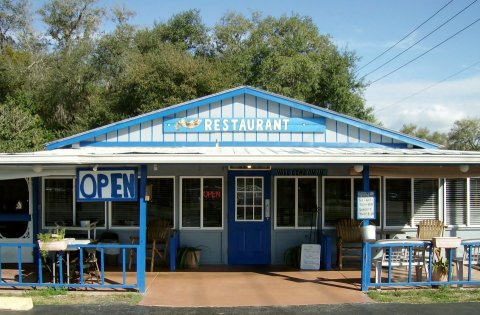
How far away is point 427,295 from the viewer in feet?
27.6

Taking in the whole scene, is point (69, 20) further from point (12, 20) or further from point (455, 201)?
point (455, 201)

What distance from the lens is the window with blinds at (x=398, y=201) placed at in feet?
38.4

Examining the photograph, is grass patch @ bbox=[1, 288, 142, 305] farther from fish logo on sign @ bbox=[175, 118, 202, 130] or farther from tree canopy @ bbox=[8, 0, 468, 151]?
tree canopy @ bbox=[8, 0, 468, 151]

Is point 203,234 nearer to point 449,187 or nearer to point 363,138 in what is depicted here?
point 363,138

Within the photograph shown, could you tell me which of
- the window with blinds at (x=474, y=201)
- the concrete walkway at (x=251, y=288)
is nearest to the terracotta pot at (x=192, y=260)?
the concrete walkway at (x=251, y=288)

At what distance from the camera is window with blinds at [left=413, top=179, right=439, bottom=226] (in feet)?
38.6

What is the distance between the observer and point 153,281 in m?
9.45

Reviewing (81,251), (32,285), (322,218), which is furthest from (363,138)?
(32,285)

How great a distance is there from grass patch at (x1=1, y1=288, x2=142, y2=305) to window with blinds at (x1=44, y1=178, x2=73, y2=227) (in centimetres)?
295

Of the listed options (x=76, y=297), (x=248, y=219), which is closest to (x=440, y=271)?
(x=248, y=219)

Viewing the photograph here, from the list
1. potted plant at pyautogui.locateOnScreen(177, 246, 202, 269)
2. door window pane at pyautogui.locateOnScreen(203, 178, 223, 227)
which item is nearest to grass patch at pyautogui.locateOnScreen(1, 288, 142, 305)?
potted plant at pyautogui.locateOnScreen(177, 246, 202, 269)

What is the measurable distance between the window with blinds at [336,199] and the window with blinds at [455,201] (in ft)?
8.04

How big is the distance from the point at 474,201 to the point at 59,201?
9.61m

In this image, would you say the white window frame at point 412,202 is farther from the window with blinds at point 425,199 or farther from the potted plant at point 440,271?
the potted plant at point 440,271
